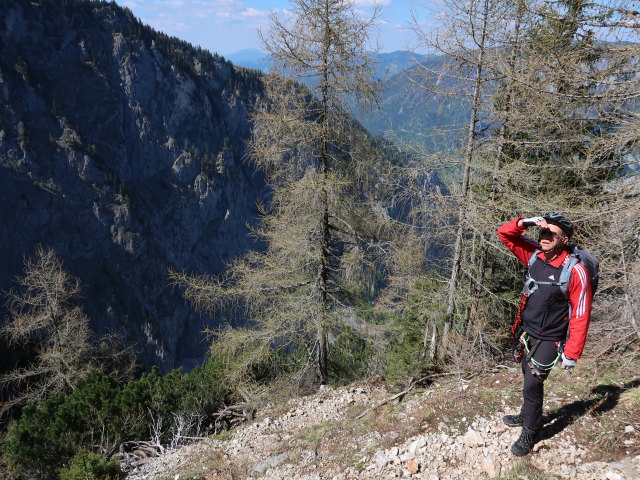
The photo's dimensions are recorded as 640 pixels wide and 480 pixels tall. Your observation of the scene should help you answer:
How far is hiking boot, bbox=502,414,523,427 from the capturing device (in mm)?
3817

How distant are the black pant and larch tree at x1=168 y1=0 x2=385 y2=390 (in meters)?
4.72

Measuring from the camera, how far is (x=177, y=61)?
10300 centimetres

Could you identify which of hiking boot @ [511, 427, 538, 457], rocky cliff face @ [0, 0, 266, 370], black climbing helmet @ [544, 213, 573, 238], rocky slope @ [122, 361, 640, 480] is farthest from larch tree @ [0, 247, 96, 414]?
rocky cliff face @ [0, 0, 266, 370]

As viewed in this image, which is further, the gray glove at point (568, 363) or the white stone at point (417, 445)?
the white stone at point (417, 445)

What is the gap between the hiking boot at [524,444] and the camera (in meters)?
3.44

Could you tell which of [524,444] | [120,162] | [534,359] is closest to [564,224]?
[534,359]

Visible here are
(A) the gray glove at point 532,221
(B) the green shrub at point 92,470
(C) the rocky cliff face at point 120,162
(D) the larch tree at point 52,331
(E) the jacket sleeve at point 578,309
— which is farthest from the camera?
(C) the rocky cliff face at point 120,162

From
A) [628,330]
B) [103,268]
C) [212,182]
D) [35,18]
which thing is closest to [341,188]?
[628,330]

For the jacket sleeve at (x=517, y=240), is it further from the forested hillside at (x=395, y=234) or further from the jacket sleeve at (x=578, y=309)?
the forested hillside at (x=395, y=234)

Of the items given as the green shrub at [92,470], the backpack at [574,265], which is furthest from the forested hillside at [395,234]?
the backpack at [574,265]

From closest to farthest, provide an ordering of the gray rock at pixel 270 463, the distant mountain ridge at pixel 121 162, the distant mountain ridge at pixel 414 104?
the gray rock at pixel 270 463
the distant mountain ridge at pixel 414 104
the distant mountain ridge at pixel 121 162

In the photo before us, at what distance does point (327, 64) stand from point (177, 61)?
112 metres

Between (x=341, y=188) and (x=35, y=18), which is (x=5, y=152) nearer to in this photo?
(x=35, y=18)

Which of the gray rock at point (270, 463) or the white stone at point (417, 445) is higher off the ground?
the white stone at point (417, 445)
